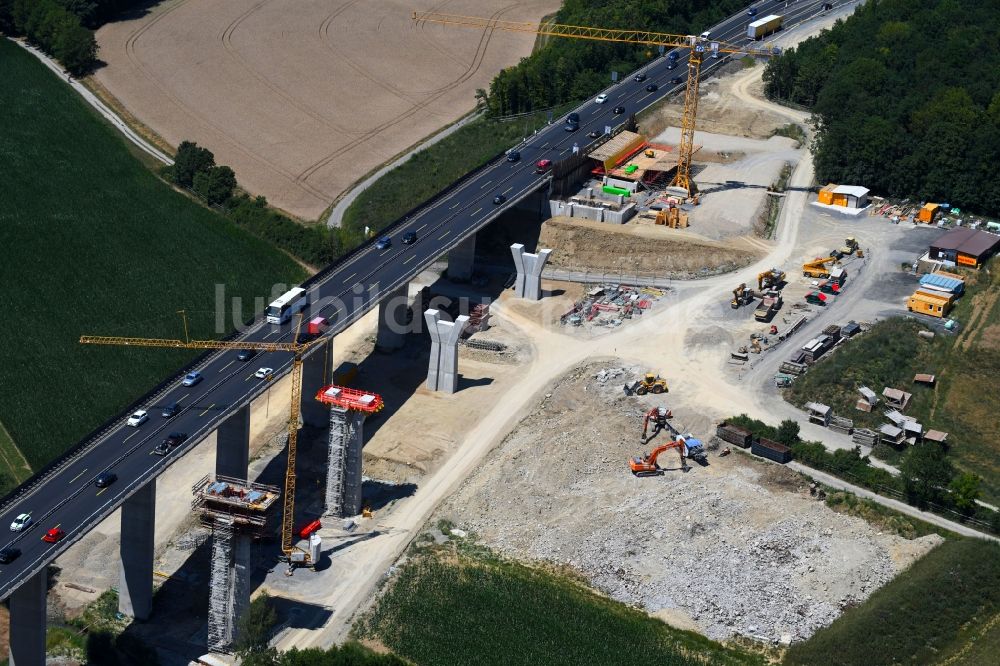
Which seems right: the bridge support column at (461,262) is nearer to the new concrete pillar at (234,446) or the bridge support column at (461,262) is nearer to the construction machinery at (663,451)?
the construction machinery at (663,451)

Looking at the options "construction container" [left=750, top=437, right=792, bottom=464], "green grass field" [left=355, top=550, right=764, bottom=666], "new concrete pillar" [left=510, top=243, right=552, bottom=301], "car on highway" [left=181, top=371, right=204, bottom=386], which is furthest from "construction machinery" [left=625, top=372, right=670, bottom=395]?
"car on highway" [left=181, top=371, right=204, bottom=386]

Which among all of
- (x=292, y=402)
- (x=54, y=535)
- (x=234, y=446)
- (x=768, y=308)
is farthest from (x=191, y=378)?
(x=768, y=308)

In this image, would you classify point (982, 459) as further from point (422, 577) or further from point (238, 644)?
point (238, 644)

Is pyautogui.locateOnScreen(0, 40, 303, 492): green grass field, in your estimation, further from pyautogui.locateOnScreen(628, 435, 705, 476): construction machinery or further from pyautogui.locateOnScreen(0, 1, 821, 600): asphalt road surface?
pyautogui.locateOnScreen(628, 435, 705, 476): construction machinery

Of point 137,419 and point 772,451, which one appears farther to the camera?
point 772,451

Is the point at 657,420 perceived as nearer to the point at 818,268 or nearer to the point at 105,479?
the point at 818,268

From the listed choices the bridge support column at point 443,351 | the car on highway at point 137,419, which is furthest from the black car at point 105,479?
the bridge support column at point 443,351
